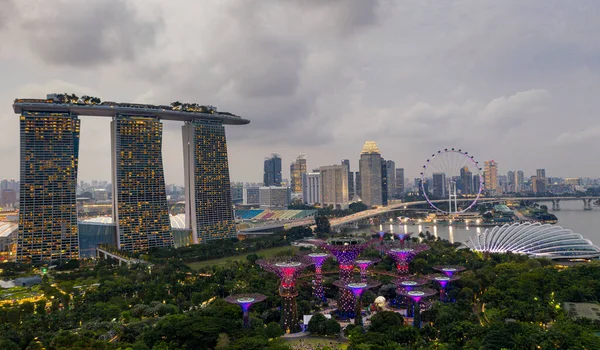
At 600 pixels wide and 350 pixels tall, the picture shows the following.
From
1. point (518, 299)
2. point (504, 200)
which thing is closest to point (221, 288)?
point (518, 299)

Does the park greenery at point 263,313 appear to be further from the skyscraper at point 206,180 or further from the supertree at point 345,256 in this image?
the skyscraper at point 206,180

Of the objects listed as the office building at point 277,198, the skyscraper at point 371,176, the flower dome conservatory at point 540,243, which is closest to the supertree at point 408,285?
the flower dome conservatory at point 540,243

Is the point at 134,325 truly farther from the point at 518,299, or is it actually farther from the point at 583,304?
the point at 583,304

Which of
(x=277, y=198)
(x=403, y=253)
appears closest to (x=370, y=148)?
(x=277, y=198)

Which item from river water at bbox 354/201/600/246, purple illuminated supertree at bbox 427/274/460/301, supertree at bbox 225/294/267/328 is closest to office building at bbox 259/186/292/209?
river water at bbox 354/201/600/246

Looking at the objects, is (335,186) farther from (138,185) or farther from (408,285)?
(408,285)

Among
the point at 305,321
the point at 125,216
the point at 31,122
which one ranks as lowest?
the point at 305,321
